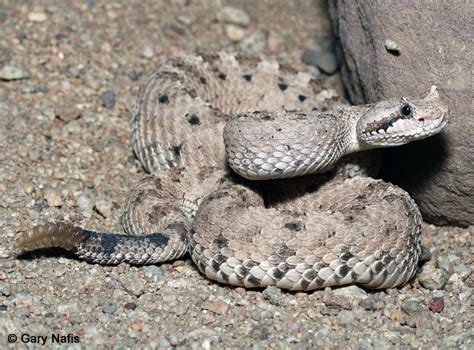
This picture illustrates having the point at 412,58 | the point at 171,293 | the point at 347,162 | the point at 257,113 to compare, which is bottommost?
the point at 171,293

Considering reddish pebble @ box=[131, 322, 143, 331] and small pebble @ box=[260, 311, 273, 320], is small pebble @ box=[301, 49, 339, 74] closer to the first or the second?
small pebble @ box=[260, 311, 273, 320]

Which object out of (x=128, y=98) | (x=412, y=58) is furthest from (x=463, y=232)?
(x=128, y=98)

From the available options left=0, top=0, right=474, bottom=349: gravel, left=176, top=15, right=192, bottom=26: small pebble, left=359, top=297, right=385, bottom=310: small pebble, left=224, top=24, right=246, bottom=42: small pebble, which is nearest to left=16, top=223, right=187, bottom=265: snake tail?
left=0, top=0, right=474, bottom=349: gravel

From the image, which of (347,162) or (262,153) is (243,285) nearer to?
(262,153)

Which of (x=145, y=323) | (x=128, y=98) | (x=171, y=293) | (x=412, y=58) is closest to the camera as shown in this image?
(x=145, y=323)

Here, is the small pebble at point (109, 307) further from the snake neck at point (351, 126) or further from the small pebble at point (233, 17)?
the small pebble at point (233, 17)

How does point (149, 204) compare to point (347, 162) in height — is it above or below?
below

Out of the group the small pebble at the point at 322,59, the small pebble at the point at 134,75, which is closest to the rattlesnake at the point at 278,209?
the small pebble at the point at 134,75

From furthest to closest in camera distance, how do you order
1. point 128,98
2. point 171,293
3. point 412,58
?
point 128,98, point 412,58, point 171,293
